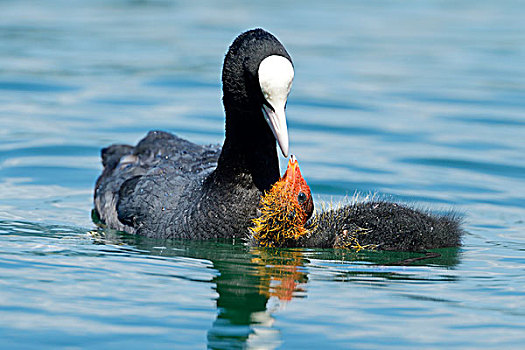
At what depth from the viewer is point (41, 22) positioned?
17812 mm

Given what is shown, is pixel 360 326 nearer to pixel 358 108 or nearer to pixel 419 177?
pixel 419 177

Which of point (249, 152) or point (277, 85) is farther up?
point (277, 85)

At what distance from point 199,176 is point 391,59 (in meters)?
8.18

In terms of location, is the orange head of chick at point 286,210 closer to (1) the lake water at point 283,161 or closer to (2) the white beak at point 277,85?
(1) the lake water at point 283,161

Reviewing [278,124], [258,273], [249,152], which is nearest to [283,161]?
[249,152]

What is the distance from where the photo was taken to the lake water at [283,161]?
6180mm

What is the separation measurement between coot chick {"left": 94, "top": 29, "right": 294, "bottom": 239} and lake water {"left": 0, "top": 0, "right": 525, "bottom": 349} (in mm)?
240

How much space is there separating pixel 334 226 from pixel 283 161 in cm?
346

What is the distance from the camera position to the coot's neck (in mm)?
Answer: 7551

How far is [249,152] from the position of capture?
7648 millimetres

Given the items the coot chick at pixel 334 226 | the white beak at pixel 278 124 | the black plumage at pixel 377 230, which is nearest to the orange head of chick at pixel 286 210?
the coot chick at pixel 334 226

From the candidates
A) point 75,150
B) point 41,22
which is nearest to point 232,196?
point 75,150

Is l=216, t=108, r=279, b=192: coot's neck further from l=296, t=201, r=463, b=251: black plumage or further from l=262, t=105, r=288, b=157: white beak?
l=296, t=201, r=463, b=251: black plumage

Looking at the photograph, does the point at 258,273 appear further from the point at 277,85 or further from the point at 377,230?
the point at 277,85
